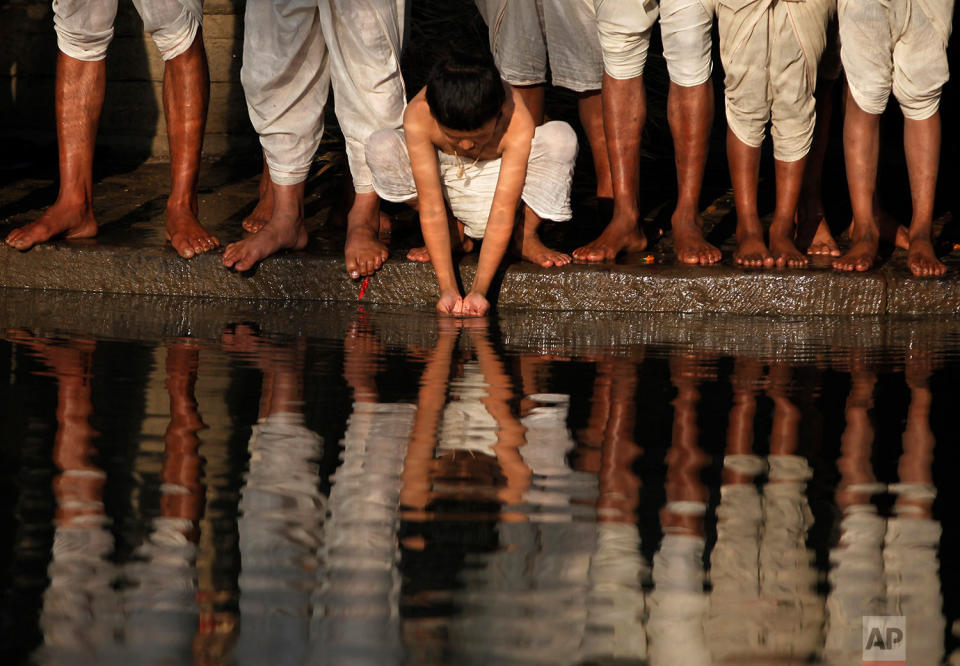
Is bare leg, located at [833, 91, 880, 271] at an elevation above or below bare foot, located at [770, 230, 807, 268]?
above

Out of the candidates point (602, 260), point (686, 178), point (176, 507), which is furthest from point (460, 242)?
point (176, 507)

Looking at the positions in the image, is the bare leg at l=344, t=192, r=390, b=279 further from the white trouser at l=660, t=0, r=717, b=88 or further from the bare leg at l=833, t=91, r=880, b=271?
the bare leg at l=833, t=91, r=880, b=271

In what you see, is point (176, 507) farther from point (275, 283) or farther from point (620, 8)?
point (620, 8)

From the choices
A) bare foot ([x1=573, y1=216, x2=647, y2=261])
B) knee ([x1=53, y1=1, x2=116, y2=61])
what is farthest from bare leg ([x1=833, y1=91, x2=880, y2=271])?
knee ([x1=53, y1=1, x2=116, y2=61])

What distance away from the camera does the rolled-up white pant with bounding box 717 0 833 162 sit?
4.32 m

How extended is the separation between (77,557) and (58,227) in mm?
A: 3073

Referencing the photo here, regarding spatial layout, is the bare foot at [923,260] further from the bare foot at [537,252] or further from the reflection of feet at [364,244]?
the reflection of feet at [364,244]

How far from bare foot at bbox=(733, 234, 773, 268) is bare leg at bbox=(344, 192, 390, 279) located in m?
1.17

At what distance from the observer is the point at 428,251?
13.9ft

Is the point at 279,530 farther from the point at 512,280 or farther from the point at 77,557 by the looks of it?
the point at 512,280

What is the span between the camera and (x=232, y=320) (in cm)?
405

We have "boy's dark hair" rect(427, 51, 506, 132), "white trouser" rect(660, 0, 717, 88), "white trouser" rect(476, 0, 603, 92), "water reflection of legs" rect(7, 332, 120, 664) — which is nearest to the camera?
"water reflection of legs" rect(7, 332, 120, 664)

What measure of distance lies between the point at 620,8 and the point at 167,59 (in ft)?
5.14

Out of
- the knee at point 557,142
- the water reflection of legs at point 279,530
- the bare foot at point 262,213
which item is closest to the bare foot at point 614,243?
the knee at point 557,142
